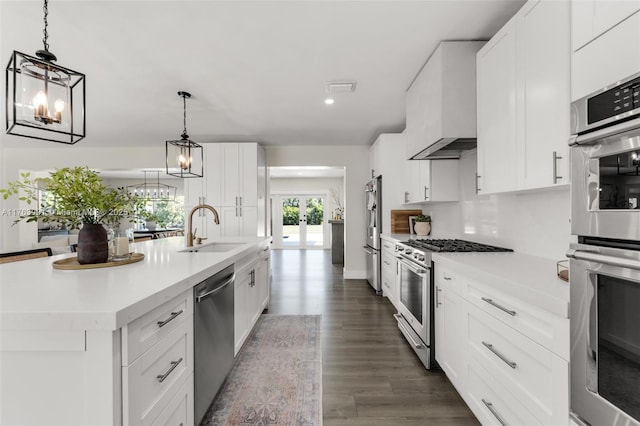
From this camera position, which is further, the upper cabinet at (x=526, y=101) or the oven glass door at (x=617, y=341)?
the upper cabinet at (x=526, y=101)

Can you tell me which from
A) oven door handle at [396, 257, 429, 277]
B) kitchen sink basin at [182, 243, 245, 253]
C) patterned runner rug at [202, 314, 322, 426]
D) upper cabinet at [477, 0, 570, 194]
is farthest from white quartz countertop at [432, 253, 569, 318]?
kitchen sink basin at [182, 243, 245, 253]

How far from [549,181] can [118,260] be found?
239 centimetres

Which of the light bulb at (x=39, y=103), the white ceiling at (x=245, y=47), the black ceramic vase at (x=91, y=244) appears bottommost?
the black ceramic vase at (x=91, y=244)

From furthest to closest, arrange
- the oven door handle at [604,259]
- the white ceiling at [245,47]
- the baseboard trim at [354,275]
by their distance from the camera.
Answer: the baseboard trim at [354,275]
the white ceiling at [245,47]
the oven door handle at [604,259]

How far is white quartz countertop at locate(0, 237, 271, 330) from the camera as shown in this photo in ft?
3.07

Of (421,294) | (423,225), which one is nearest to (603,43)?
(421,294)

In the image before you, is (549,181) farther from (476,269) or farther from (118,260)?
(118,260)

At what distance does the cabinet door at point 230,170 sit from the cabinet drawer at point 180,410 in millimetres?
3874

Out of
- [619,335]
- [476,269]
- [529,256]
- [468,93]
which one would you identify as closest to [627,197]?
[619,335]

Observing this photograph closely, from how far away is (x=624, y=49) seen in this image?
98 cm

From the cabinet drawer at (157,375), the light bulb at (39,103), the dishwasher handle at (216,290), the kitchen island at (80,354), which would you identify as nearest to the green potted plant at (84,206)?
the light bulb at (39,103)

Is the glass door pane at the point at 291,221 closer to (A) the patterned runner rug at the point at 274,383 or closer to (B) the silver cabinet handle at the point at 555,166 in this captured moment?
(A) the patterned runner rug at the point at 274,383

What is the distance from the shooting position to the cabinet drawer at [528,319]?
1.13m

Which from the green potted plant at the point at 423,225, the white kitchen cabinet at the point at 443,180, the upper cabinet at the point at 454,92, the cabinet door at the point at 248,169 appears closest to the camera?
the upper cabinet at the point at 454,92
